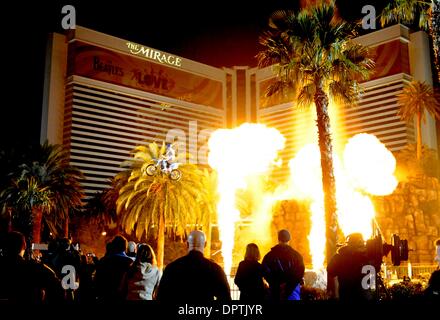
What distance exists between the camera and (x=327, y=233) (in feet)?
53.3

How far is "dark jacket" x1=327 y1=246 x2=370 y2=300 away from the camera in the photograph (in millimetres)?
6422

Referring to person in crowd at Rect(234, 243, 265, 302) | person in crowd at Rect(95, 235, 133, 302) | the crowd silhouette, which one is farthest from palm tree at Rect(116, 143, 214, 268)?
person in crowd at Rect(95, 235, 133, 302)

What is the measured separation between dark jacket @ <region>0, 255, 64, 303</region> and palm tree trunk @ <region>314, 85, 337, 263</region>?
39.2 feet

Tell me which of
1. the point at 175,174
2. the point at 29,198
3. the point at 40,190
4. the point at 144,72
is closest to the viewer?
the point at 175,174

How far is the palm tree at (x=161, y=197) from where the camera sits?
33.6 m

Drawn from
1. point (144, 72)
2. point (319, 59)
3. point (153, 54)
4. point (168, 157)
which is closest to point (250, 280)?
point (319, 59)

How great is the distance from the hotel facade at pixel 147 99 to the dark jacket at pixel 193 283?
85073 millimetres

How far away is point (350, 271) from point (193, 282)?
8.93 feet

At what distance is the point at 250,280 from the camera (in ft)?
23.4

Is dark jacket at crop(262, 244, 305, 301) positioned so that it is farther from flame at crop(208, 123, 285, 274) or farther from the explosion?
flame at crop(208, 123, 285, 274)

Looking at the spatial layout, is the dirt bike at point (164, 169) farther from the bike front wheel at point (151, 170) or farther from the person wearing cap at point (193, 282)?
the person wearing cap at point (193, 282)

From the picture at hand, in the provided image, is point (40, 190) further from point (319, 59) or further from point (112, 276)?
point (112, 276)

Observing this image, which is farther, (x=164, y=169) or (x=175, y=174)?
(x=175, y=174)
